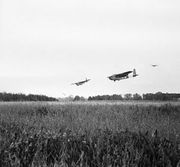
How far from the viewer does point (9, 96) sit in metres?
34.4

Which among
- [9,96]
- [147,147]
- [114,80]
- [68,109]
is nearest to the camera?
[147,147]

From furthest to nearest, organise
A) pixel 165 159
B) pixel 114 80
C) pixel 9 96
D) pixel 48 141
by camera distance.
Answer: pixel 9 96 → pixel 114 80 → pixel 48 141 → pixel 165 159

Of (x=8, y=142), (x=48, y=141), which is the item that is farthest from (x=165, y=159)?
(x=8, y=142)

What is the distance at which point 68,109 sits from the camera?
16.1m

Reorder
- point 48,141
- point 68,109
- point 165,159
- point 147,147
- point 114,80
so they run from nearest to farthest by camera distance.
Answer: point 165,159 → point 147,147 → point 48,141 → point 114,80 → point 68,109

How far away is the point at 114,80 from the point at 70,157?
986 cm

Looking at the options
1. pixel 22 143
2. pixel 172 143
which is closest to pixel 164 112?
pixel 172 143

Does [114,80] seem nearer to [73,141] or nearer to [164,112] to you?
[164,112]

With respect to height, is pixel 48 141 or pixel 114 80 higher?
pixel 114 80

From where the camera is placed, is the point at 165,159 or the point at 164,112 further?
the point at 164,112

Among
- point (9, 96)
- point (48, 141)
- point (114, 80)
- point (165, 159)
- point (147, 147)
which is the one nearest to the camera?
point (165, 159)

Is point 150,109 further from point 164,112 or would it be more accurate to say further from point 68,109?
point 68,109

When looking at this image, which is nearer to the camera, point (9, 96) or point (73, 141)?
point (73, 141)

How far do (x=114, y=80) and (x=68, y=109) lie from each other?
288cm
